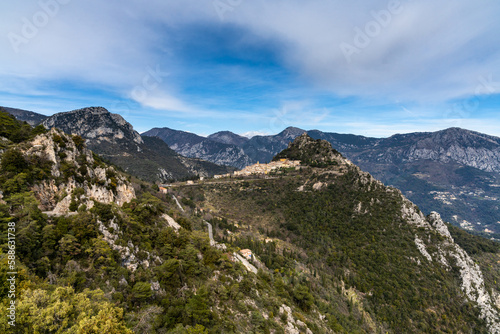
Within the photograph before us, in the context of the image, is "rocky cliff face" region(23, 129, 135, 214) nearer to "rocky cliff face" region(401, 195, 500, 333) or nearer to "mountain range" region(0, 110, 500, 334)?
"mountain range" region(0, 110, 500, 334)

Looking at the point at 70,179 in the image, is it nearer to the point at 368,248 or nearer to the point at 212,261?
the point at 212,261

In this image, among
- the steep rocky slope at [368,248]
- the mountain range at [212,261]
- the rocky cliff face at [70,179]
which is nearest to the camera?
the mountain range at [212,261]

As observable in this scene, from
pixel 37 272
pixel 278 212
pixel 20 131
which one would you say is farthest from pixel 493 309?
pixel 20 131

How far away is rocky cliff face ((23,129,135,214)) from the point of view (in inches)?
907

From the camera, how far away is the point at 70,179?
27.1m

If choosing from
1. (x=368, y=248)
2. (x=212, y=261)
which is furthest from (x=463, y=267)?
(x=212, y=261)

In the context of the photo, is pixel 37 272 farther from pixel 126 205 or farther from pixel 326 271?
pixel 326 271

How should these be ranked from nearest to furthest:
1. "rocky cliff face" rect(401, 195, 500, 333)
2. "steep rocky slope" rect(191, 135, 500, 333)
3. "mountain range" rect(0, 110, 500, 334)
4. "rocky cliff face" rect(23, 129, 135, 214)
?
"mountain range" rect(0, 110, 500, 334) → "rocky cliff face" rect(23, 129, 135, 214) → "steep rocky slope" rect(191, 135, 500, 333) → "rocky cliff face" rect(401, 195, 500, 333)

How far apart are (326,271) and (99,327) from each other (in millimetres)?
62955

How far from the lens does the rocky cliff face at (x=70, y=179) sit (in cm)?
2303

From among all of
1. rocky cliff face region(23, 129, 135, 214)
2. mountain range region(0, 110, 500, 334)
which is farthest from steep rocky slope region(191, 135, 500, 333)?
rocky cliff face region(23, 129, 135, 214)

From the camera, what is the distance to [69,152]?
30.8m

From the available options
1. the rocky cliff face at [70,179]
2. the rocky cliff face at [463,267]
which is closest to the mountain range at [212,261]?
the rocky cliff face at [70,179]

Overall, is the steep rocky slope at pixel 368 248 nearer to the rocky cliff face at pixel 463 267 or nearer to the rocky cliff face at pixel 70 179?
the rocky cliff face at pixel 463 267
